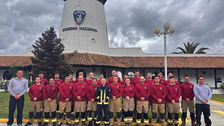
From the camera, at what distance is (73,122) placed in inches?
253

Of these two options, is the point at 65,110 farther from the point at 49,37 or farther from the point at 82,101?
the point at 49,37

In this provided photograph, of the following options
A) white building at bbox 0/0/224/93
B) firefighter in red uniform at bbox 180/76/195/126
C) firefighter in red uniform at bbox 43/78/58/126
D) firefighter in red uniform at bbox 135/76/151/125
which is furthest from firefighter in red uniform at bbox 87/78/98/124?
white building at bbox 0/0/224/93

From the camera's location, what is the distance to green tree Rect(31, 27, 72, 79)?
37.5ft

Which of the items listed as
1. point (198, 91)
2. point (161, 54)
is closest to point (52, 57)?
point (198, 91)

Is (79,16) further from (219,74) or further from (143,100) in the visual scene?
(219,74)

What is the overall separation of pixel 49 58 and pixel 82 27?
7.15 m

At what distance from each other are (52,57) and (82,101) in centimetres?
662

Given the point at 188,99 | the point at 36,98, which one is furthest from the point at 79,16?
the point at 188,99

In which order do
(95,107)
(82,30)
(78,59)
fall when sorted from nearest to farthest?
1. (95,107)
2. (78,59)
3. (82,30)

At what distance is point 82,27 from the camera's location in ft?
58.2

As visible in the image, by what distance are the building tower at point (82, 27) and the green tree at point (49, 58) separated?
538cm

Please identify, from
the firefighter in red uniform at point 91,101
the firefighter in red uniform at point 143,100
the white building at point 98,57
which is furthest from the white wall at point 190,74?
the firefighter in red uniform at point 91,101

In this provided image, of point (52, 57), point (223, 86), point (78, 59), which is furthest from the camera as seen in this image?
point (223, 86)

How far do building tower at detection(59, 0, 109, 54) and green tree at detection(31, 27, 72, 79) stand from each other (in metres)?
5.38
